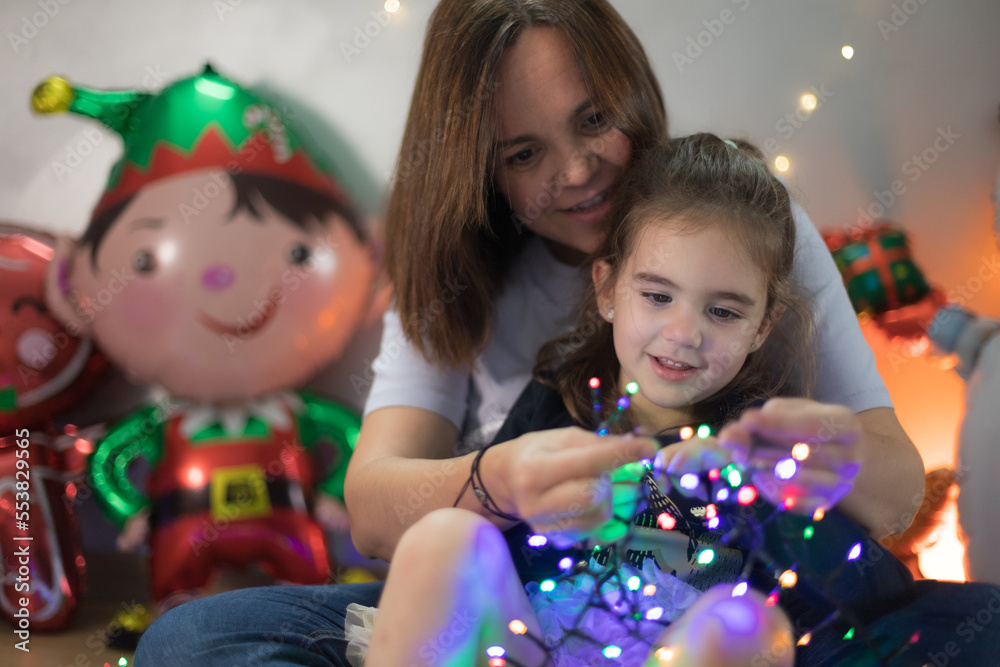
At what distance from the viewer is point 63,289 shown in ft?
4.94

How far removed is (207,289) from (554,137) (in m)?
0.79

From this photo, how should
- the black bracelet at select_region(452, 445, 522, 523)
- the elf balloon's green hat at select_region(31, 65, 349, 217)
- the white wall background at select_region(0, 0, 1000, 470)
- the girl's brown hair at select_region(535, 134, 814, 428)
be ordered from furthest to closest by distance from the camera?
the elf balloon's green hat at select_region(31, 65, 349, 217) < the white wall background at select_region(0, 0, 1000, 470) < the girl's brown hair at select_region(535, 134, 814, 428) < the black bracelet at select_region(452, 445, 522, 523)

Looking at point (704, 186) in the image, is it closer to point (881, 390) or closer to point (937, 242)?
Result: point (881, 390)

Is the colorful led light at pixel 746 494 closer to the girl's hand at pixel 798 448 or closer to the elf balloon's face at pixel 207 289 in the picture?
the girl's hand at pixel 798 448

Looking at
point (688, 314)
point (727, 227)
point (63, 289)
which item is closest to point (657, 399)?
point (688, 314)

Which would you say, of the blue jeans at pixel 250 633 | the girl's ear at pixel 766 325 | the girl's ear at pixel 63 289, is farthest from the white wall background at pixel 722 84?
the blue jeans at pixel 250 633

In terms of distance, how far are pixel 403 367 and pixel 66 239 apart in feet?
2.93

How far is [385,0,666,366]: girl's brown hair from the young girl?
108mm

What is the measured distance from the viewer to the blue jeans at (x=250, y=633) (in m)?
0.76

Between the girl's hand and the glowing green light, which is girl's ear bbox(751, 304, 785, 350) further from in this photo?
the glowing green light

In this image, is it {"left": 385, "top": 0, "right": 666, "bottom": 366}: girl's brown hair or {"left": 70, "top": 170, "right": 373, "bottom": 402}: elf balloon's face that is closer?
{"left": 385, "top": 0, "right": 666, "bottom": 366}: girl's brown hair

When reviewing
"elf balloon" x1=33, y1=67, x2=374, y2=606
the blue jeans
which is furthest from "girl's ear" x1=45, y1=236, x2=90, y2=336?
the blue jeans

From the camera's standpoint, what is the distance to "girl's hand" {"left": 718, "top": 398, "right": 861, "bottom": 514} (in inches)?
24.5

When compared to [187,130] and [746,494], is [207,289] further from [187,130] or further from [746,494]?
[746,494]
